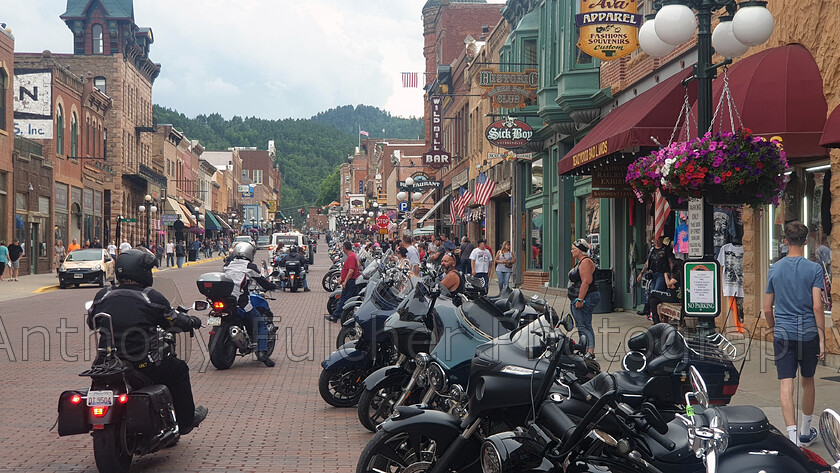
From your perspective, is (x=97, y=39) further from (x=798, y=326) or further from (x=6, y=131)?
(x=798, y=326)

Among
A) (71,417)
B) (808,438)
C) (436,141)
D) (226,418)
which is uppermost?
(436,141)

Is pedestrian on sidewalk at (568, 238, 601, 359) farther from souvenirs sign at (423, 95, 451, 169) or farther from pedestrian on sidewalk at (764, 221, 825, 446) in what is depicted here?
souvenirs sign at (423, 95, 451, 169)

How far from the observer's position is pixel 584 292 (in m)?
12.4

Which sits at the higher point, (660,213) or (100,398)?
(660,213)

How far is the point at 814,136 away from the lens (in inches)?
446

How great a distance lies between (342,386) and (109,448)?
3447mm

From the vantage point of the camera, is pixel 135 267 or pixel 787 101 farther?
pixel 787 101

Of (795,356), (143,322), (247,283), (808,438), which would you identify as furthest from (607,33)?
(143,322)

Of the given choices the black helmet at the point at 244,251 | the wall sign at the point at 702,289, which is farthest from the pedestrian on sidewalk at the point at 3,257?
the wall sign at the point at 702,289

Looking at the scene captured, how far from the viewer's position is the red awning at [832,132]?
390 inches

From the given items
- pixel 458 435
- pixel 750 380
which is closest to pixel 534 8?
pixel 750 380

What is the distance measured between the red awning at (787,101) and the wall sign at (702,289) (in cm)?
342

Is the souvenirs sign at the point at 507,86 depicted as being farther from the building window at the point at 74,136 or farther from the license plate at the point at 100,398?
the building window at the point at 74,136

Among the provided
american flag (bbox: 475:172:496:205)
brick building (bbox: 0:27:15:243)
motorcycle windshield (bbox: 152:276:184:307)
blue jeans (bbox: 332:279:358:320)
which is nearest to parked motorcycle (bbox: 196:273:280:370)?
motorcycle windshield (bbox: 152:276:184:307)
